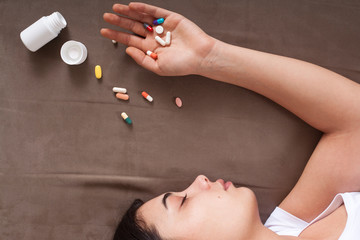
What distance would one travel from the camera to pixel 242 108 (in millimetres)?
1386

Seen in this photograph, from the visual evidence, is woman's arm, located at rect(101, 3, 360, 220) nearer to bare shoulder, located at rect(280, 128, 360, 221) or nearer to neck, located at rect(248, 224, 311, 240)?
bare shoulder, located at rect(280, 128, 360, 221)

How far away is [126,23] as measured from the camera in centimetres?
133

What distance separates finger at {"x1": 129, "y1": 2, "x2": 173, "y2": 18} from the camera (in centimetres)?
127

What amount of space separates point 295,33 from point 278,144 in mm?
485

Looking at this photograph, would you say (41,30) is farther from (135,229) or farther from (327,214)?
(327,214)

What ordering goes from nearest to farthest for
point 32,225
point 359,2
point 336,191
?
point 336,191 < point 32,225 < point 359,2

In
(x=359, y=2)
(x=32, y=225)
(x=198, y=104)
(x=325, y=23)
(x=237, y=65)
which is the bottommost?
(x=32, y=225)

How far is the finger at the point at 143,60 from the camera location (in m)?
1.31

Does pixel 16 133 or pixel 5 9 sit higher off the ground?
pixel 5 9

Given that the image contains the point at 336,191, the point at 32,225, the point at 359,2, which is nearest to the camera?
the point at 336,191

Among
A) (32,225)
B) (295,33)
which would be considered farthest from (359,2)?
(32,225)

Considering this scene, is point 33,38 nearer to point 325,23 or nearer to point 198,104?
point 198,104

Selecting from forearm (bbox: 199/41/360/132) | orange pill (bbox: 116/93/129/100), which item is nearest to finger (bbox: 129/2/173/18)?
forearm (bbox: 199/41/360/132)

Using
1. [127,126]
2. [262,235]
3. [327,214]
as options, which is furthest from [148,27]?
[327,214]
